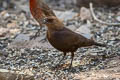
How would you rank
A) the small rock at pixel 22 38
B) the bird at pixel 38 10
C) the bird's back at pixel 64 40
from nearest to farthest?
1. the bird's back at pixel 64 40
2. the small rock at pixel 22 38
3. the bird at pixel 38 10

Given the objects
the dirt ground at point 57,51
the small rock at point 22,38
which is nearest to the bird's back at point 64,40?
the dirt ground at point 57,51

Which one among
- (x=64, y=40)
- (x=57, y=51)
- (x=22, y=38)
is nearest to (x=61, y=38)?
(x=64, y=40)

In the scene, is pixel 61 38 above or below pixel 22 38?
above

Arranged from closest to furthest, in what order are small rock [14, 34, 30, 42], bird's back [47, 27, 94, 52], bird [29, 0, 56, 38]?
bird's back [47, 27, 94, 52], small rock [14, 34, 30, 42], bird [29, 0, 56, 38]

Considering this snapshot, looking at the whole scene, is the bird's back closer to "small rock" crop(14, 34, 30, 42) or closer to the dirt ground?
the dirt ground

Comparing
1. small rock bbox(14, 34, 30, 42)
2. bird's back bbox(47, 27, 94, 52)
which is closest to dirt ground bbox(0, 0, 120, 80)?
small rock bbox(14, 34, 30, 42)

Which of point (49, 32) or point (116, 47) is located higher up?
point (49, 32)

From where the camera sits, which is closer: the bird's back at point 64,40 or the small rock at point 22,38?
the bird's back at point 64,40

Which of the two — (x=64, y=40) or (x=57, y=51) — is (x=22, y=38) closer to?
(x=57, y=51)

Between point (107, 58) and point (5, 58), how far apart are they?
1.82 m

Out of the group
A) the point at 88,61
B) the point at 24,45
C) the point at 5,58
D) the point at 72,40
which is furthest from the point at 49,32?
the point at 24,45

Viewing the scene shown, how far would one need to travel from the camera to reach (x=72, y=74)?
5883mm

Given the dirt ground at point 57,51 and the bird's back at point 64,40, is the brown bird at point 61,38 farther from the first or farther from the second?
the dirt ground at point 57,51

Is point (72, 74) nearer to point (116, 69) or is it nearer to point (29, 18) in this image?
point (116, 69)
